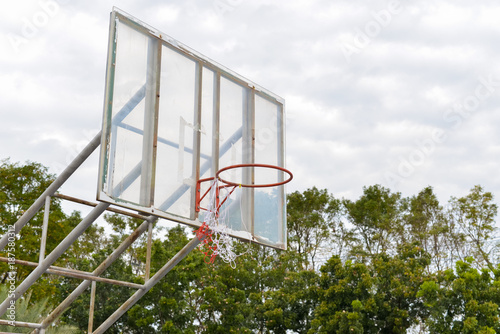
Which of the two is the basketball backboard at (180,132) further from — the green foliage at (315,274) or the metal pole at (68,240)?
the green foliage at (315,274)

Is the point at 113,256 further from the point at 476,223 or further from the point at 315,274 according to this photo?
the point at 476,223

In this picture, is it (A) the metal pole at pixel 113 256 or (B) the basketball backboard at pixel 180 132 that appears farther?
(A) the metal pole at pixel 113 256

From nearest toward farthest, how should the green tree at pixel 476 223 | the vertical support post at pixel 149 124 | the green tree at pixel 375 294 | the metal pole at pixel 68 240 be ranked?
the metal pole at pixel 68 240 → the vertical support post at pixel 149 124 → the green tree at pixel 375 294 → the green tree at pixel 476 223

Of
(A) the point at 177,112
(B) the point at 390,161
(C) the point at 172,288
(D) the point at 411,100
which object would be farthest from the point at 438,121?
(A) the point at 177,112

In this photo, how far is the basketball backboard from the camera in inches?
196

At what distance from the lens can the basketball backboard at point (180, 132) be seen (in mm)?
4980

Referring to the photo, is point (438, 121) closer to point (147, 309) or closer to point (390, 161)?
point (390, 161)

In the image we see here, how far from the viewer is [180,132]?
5613 mm

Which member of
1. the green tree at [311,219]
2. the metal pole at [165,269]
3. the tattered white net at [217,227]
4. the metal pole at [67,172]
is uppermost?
the green tree at [311,219]

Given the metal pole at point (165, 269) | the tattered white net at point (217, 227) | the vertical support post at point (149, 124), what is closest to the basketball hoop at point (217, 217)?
the tattered white net at point (217, 227)

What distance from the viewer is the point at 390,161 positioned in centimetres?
1912

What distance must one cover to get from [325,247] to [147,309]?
751 cm

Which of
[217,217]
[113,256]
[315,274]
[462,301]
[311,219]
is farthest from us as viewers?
[311,219]

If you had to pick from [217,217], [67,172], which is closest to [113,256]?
[67,172]
